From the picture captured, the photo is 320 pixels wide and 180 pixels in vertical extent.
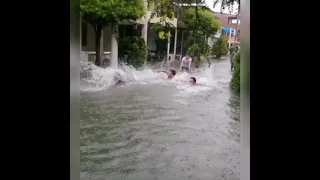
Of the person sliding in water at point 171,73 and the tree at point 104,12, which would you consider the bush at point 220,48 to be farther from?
the tree at point 104,12

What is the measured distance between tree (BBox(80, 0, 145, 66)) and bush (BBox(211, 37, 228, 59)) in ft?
1.99

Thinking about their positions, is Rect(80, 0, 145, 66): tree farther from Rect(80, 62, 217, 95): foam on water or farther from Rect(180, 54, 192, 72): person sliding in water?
Rect(180, 54, 192, 72): person sliding in water

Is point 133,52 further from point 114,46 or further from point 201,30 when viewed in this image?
point 201,30

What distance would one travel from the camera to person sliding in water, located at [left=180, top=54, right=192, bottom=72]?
2182 millimetres

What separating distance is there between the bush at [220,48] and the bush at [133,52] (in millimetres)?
591

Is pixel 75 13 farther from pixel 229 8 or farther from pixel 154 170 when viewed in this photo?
pixel 154 170

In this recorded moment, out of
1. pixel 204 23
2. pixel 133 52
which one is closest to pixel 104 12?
pixel 133 52

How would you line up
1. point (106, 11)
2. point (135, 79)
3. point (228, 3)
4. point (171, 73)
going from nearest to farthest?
point (228, 3) → point (106, 11) → point (171, 73) → point (135, 79)

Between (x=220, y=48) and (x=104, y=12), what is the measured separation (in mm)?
940

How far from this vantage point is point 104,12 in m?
2.48

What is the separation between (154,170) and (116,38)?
1.12 meters

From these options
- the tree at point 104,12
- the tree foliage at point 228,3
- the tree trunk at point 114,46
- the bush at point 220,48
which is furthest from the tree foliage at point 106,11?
the tree foliage at point 228,3

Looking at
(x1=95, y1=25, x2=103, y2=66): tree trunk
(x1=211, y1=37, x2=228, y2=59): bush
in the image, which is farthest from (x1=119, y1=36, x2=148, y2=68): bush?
(x1=211, y1=37, x2=228, y2=59): bush
